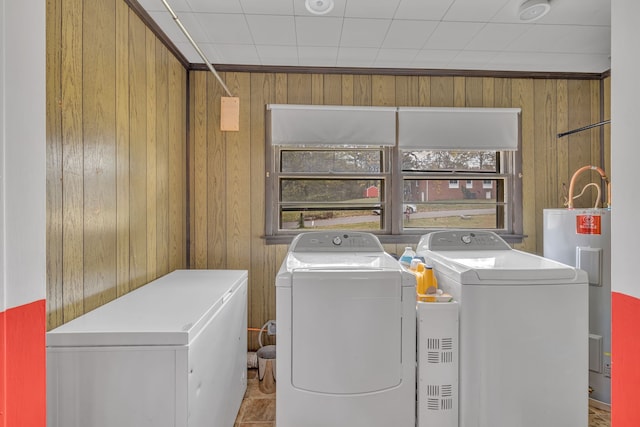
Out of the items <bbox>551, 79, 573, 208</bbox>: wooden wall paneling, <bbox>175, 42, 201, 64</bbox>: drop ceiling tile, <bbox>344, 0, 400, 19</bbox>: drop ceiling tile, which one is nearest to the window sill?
<bbox>551, 79, 573, 208</bbox>: wooden wall paneling

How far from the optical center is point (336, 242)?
235cm

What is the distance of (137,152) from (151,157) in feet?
0.58

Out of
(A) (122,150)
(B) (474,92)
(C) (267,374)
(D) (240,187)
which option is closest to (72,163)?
(A) (122,150)

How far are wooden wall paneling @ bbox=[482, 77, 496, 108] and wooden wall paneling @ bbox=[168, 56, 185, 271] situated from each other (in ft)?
7.95

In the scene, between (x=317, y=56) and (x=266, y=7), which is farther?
(x=317, y=56)

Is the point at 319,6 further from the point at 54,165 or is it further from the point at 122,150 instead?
the point at 54,165

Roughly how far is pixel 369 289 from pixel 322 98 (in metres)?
1.75

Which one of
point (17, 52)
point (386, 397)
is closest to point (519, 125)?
point (386, 397)

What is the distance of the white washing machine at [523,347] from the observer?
163cm

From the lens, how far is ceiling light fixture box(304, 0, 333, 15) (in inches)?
73.3

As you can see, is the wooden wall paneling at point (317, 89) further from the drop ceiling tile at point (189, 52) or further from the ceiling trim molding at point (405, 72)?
the drop ceiling tile at point (189, 52)

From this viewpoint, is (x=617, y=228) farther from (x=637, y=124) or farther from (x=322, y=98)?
(x=322, y=98)

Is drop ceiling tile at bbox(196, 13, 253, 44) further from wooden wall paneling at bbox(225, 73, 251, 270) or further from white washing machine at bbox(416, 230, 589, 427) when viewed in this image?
white washing machine at bbox(416, 230, 589, 427)

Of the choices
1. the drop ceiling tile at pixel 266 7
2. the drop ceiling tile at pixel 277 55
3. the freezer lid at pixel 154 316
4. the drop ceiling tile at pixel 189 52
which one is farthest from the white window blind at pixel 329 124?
the freezer lid at pixel 154 316
